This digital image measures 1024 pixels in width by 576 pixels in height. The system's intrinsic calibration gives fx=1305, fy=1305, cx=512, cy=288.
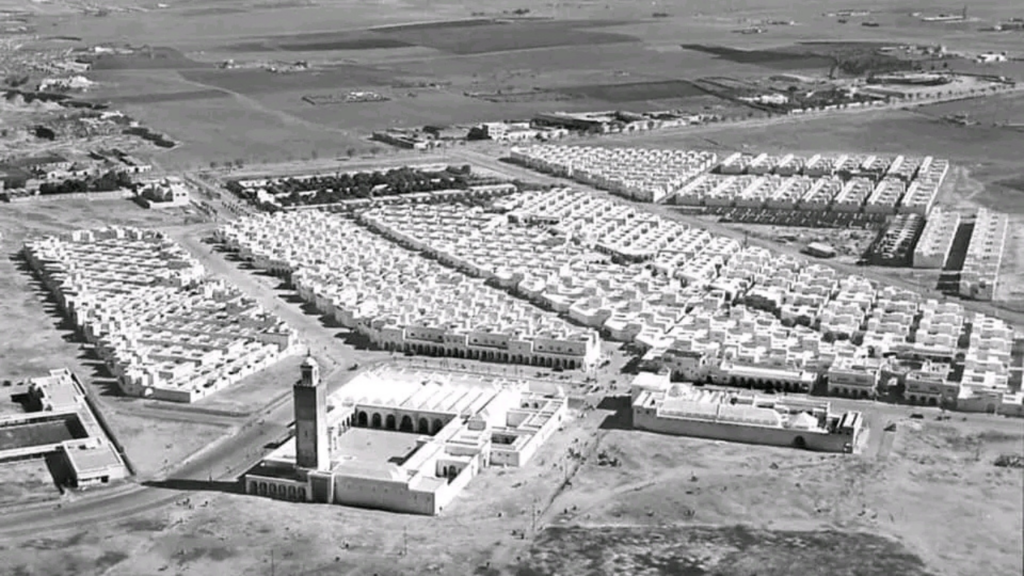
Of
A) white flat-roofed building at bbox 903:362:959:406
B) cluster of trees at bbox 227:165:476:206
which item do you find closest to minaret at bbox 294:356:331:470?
white flat-roofed building at bbox 903:362:959:406

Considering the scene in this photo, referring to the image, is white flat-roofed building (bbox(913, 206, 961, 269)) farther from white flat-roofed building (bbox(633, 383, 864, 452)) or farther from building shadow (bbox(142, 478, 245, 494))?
building shadow (bbox(142, 478, 245, 494))

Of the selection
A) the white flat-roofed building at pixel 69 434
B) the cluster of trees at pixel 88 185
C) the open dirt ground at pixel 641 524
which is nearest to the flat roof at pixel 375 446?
the open dirt ground at pixel 641 524

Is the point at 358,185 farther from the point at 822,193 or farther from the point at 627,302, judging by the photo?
the point at 627,302

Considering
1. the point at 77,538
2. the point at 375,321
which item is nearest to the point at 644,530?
the point at 77,538

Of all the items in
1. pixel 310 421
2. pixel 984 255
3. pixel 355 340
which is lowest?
pixel 355 340

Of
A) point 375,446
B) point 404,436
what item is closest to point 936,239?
point 404,436

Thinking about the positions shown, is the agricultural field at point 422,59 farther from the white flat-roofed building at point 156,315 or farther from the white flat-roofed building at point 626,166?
the white flat-roofed building at point 156,315
